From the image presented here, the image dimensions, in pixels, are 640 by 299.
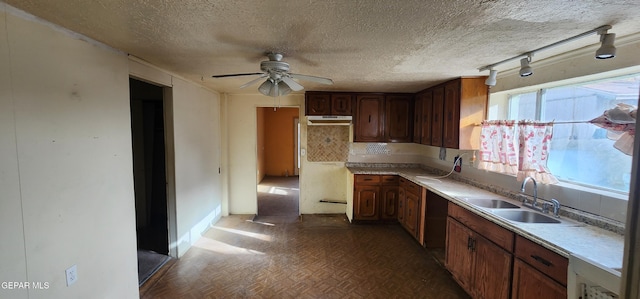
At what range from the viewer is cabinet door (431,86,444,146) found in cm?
340

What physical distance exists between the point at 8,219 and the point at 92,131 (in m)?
0.70

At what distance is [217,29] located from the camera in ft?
5.38

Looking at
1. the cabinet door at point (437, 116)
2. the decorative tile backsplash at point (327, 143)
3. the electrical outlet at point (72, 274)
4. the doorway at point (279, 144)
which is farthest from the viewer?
the doorway at point (279, 144)

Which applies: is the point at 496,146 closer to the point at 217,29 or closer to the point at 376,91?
the point at 376,91

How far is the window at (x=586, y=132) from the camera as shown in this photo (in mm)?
1865

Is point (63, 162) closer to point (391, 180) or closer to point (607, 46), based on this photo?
point (607, 46)

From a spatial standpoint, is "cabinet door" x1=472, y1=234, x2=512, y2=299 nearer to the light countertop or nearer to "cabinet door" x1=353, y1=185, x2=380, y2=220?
the light countertop

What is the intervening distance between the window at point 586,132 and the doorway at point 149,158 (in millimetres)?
4416

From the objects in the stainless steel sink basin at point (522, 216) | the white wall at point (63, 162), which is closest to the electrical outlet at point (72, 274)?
the white wall at point (63, 162)

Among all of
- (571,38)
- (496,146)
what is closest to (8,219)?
(571,38)

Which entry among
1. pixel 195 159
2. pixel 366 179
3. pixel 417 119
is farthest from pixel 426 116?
pixel 195 159

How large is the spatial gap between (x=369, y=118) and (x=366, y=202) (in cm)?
136

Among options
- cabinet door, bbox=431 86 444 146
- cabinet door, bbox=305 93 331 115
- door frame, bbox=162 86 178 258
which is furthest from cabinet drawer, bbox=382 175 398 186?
door frame, bbox=162 86 178 258

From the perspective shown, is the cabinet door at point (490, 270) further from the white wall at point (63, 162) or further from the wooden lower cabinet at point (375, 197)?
the white wall at point (63, 162)
